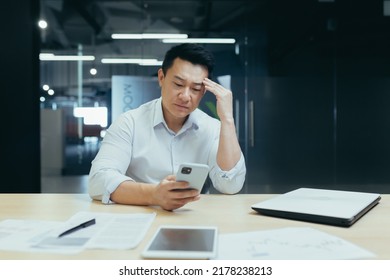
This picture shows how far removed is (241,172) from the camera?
1515 mm

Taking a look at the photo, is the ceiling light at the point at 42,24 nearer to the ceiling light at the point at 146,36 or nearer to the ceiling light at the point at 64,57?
the ceiling light at the point at 64,57

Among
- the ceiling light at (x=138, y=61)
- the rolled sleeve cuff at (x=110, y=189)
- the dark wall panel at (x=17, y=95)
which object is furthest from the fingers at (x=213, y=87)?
the ceiling light at (x=138, y=61)

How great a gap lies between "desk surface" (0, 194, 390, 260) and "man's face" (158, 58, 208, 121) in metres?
0.42

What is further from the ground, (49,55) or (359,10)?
(359,10)

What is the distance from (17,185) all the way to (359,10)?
170 inches

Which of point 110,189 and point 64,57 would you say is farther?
point 64,57

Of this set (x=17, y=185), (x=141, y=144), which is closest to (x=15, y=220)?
(x=141, y=144)

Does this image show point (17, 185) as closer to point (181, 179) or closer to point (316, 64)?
point (181, 179)

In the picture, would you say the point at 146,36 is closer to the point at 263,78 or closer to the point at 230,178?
the point at 263,78

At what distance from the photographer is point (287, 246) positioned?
772mm

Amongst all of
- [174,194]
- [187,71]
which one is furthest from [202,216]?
[187,71]

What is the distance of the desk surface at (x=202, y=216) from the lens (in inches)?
29.8

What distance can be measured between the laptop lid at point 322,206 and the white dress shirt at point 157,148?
36 centimetres

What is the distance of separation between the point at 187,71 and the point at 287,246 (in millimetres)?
979
